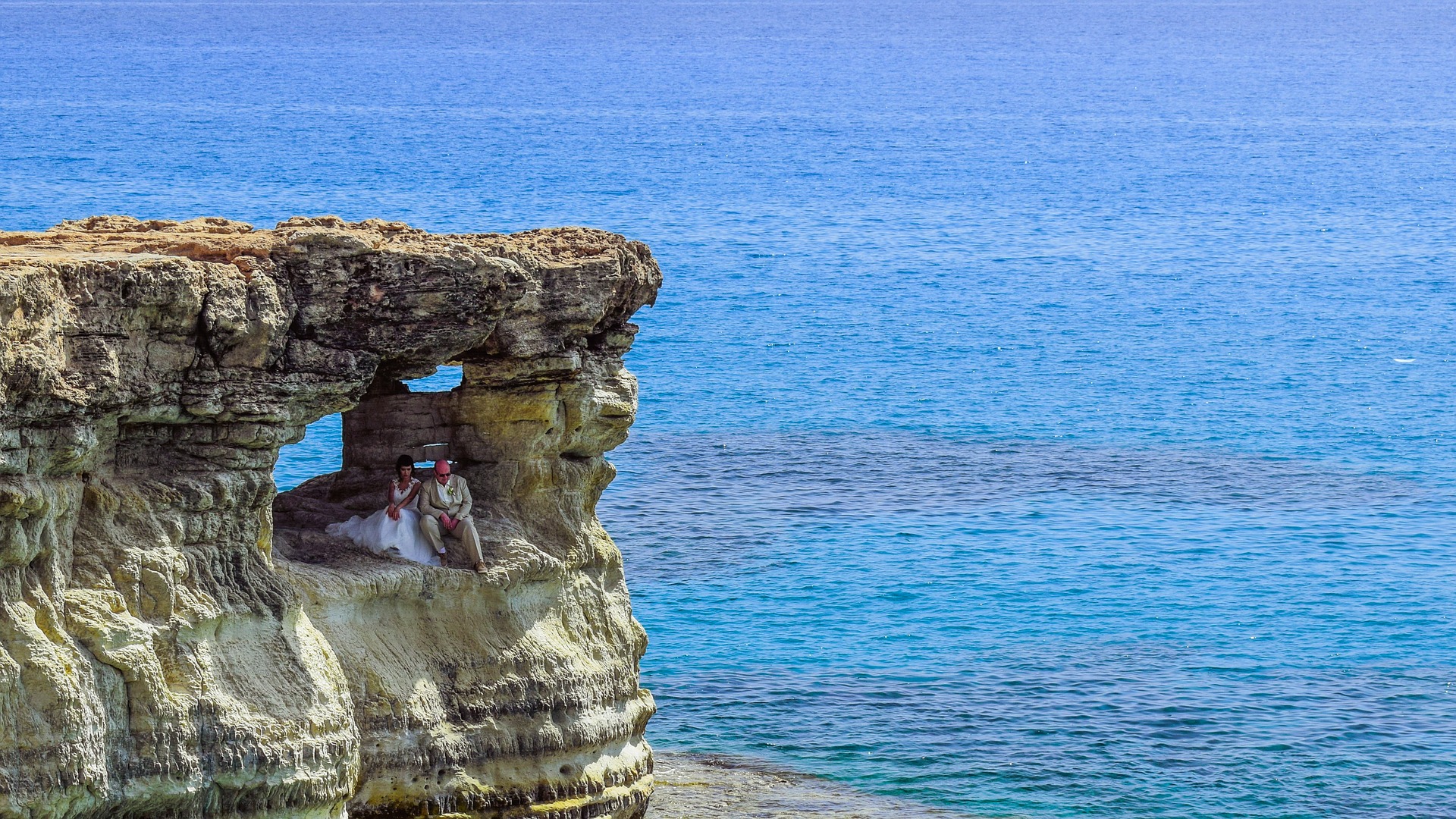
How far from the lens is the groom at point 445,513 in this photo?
1666 cm

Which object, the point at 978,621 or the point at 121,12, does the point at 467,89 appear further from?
Answer: the point at 978,621

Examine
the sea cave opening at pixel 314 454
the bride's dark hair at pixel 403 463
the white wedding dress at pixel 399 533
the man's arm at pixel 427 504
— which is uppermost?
the bride's dark hair at pixel 403 463

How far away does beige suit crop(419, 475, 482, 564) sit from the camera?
16656 mm

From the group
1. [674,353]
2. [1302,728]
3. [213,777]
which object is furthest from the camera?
[674,353]

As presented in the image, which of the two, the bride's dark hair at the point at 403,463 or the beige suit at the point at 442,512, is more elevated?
the bride's dark hair at the point at 403,463

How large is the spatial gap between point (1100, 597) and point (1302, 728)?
794 cm

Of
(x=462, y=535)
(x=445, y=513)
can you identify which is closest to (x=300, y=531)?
(x=445, y=513)

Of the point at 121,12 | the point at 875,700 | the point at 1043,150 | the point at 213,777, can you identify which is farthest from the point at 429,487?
the point at 121,12

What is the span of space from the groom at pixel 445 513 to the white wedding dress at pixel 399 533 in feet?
0.25

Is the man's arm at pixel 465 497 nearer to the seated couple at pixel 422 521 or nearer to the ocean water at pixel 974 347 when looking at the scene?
the seated couple at pixel 422 521

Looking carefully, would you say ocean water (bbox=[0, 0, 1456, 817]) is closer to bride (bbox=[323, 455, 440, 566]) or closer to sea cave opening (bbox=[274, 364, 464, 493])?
sea cave opening (bbox=[274, 364, 464, 493])

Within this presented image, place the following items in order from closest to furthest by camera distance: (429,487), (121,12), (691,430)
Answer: (429,487) < (691,430) < (121,12)

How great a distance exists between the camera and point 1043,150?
8731 centimetres

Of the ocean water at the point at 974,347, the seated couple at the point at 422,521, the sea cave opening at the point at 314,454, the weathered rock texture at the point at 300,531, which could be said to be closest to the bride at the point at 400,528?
the seated couple at the point at 422,521
